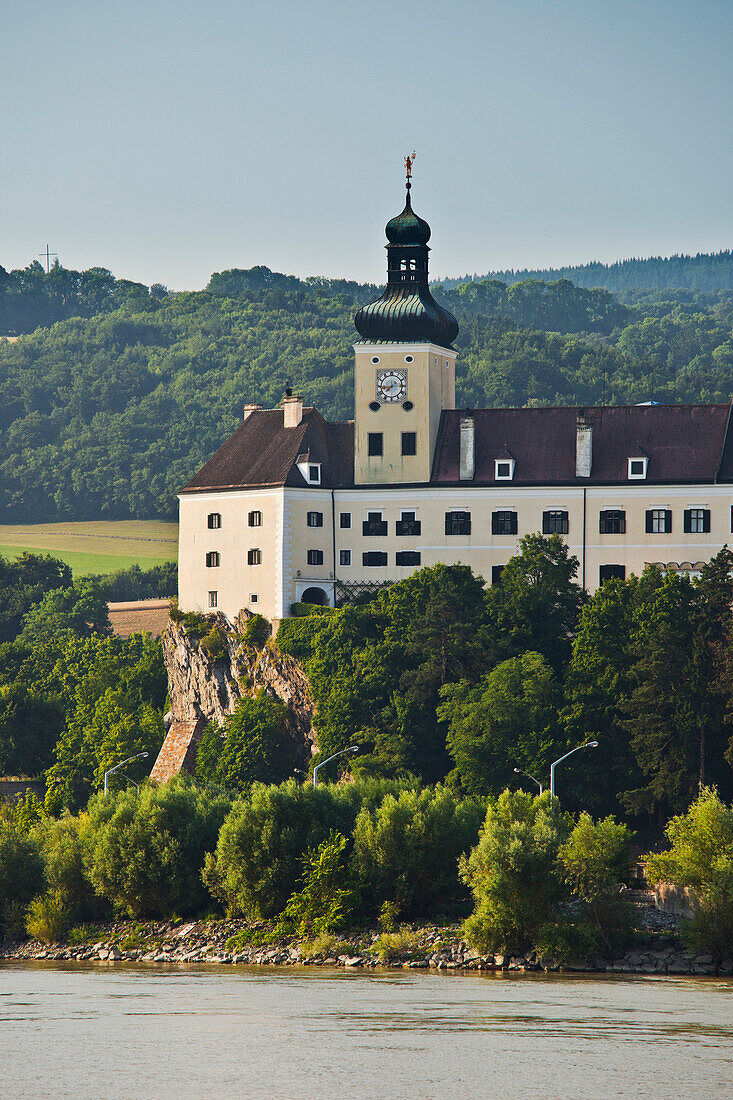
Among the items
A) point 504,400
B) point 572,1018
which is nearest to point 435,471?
point 572,1018

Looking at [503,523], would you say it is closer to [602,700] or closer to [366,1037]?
[602,700]

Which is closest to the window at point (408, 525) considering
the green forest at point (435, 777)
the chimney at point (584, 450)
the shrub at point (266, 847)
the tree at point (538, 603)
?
the green forest at point (435, 777)

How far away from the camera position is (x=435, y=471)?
106 metres

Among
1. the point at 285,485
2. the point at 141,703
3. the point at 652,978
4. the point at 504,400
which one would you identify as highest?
the point at 504,400

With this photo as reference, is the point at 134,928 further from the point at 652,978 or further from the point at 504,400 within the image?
the point at 504,400

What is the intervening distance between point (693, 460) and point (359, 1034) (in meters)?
53.2

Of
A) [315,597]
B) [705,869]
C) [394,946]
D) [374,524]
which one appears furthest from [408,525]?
[705,869]

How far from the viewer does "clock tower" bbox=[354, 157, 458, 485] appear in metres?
106

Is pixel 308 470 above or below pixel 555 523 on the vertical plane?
above

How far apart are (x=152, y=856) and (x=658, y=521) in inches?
1376

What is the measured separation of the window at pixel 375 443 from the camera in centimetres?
10688

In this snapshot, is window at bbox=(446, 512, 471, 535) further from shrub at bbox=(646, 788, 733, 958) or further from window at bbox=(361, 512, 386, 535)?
shrub at bbox=(646, 788, 733, 958)

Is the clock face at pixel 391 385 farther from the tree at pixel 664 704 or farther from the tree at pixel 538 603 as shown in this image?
the tree at pixel 664 704

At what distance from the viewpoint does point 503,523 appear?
103250mm
